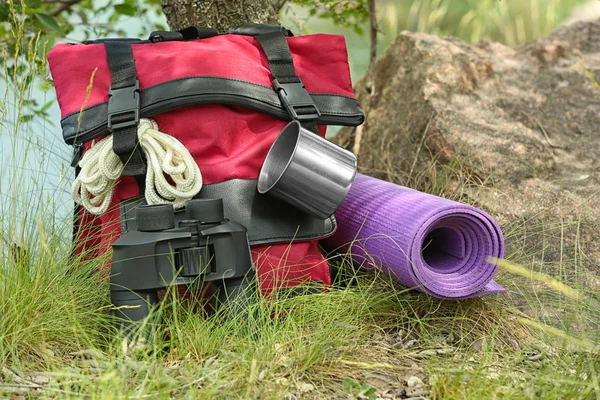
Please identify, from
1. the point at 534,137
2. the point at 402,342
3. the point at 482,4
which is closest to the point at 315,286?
the point at 402,342

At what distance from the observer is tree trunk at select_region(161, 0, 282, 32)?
314 cm

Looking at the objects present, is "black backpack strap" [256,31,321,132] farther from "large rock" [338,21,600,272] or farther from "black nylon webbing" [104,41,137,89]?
"large rock" [338,21,600,272]

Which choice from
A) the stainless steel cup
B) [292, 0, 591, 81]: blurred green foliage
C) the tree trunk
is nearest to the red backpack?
the stainless steel cup

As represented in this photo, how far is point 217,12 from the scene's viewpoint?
3141 mm

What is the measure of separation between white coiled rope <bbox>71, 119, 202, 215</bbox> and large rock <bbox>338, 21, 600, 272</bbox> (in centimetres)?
126

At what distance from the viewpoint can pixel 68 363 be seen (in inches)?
79.2

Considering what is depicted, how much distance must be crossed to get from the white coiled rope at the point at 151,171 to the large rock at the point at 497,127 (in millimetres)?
1256

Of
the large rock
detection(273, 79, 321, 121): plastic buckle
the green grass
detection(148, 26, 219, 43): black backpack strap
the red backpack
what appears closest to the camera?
the green grass

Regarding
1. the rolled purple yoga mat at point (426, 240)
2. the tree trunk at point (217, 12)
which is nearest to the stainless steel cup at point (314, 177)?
the rolled purple yoga mat at point (426, 240)

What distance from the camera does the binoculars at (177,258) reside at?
6.67 ft

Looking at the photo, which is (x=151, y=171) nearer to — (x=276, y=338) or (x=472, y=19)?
(x=276, y=338)

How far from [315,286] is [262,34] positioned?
999mm

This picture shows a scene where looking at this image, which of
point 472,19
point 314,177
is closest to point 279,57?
point 314,177

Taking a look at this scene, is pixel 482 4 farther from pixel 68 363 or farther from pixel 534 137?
pixel 68 363
